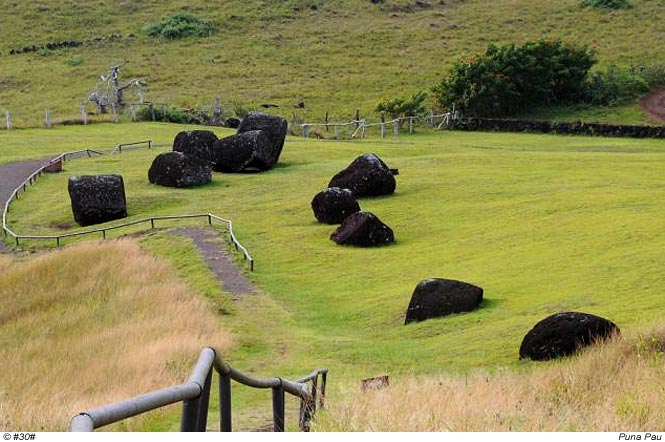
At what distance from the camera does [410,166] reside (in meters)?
48.1

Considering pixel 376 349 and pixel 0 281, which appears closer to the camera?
pixel 376 349

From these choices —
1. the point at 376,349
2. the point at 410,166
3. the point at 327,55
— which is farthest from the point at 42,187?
the point at 327,55

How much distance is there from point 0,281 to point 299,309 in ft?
31.5

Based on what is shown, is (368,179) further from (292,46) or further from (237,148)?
(292,46)

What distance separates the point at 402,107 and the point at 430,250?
39215 mm

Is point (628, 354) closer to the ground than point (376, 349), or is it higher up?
higher up

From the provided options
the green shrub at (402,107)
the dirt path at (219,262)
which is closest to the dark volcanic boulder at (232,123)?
the green shrub at (402,107)

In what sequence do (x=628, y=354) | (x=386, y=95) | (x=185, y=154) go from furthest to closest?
(x=386, y=95) → (x=185, y=154) → (x=628, y=354)

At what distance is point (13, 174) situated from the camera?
48812 mm

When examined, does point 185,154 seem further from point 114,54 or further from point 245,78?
point 114,54

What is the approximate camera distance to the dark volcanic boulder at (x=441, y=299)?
76.7 ft

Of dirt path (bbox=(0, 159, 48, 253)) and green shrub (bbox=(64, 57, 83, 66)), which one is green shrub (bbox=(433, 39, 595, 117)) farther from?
green shrub (bbox=(64, 57, 83, 66))

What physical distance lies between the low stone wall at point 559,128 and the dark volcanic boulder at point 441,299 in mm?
41357

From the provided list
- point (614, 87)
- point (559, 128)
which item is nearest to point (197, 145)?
point (559, 128)
